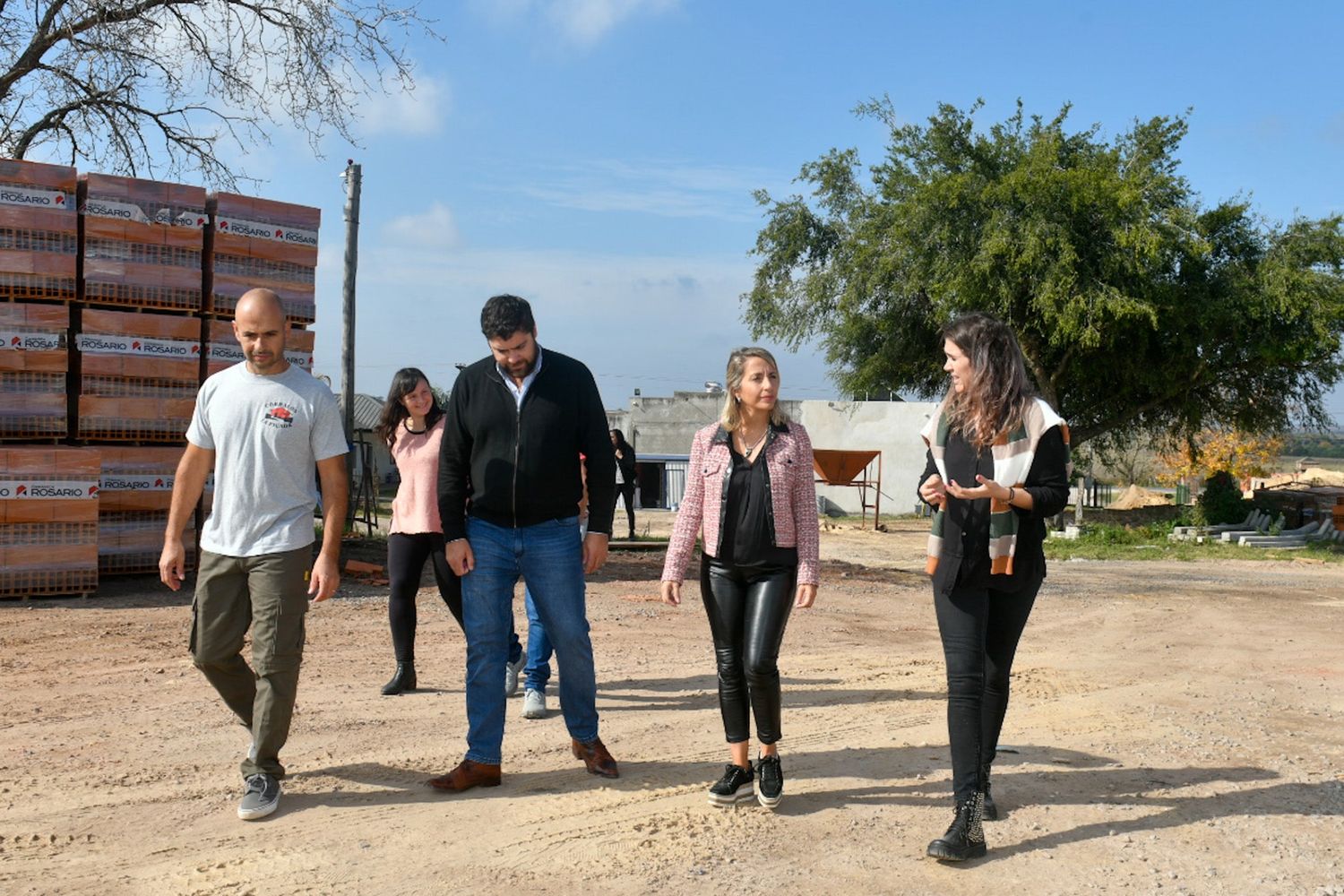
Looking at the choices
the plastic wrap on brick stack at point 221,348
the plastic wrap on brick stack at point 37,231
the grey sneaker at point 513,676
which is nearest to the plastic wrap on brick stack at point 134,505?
the plastic wrap on brick stack at point 221,348

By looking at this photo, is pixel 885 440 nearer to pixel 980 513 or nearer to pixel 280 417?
pixel 980 513

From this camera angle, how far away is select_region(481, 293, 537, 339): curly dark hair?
473 cm

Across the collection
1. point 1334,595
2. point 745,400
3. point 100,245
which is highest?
point 100,245

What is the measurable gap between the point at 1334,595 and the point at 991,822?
39.6 feet

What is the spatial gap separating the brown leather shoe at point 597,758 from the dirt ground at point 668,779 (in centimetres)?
8

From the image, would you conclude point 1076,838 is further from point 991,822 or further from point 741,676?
point 741,676

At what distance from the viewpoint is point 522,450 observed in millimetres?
4773

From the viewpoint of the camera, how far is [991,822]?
4.55 meters

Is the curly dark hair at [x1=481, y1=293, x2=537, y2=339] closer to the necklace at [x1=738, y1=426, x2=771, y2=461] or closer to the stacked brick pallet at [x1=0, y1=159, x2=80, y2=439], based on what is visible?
the necklace at [x1=738, y1=426, x2=771, y2=461]

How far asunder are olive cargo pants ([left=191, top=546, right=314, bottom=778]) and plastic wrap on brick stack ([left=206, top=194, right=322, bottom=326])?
741 cm

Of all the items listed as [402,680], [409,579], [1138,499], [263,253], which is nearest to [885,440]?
[1138,499]

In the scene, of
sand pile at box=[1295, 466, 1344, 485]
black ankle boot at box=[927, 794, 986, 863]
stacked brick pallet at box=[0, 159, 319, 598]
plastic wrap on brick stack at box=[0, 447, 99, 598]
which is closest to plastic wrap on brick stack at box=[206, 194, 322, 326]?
stacked brick pallet at box=[0, 159, 319, 598]

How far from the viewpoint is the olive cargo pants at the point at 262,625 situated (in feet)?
14.7

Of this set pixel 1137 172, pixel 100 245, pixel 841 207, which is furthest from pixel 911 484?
pixel 100 245
